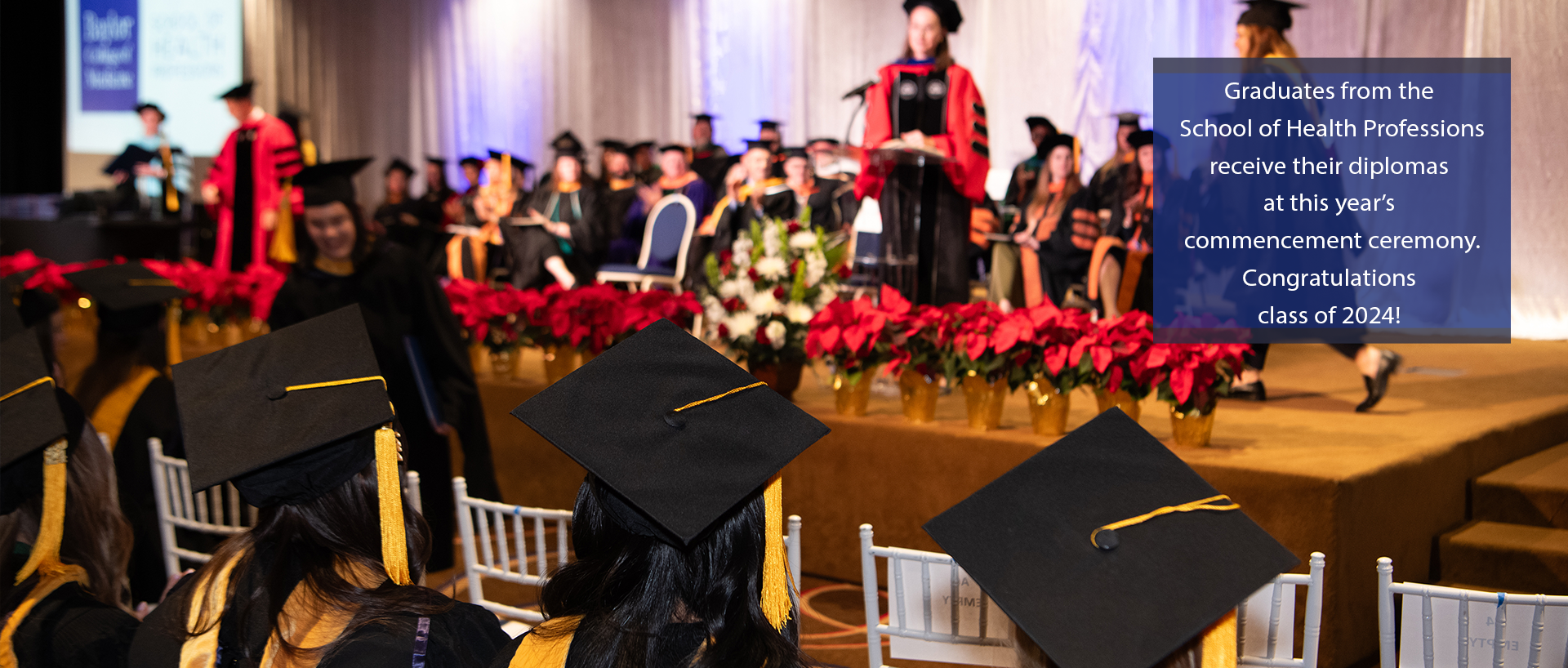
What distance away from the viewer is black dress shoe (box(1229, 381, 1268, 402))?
4.25 m

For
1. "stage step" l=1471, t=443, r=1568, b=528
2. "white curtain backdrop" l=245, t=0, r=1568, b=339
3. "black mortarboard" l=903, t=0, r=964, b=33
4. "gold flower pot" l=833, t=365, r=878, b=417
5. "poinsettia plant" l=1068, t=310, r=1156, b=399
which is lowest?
"stage step" l=1471, t=443, r=1568, b=528

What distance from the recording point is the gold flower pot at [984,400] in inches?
131

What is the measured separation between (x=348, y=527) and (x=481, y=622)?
24cm

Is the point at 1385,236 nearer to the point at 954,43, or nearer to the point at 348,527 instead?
the point at 348,527

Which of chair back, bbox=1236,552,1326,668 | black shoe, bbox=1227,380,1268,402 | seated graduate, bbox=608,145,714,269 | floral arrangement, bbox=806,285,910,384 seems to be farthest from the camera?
seated graduate, bbox=608,145,714,269

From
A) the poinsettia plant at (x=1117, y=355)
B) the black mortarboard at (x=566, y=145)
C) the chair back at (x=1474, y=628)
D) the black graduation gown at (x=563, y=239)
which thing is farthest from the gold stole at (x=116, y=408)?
the black mortarboard at (x=566, y=145)

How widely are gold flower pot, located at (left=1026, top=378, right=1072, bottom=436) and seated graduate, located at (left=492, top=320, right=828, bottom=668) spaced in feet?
7.02

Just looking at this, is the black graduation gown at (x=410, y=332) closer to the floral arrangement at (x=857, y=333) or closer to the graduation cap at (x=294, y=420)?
the floral arrangement at (x=857, y=333)

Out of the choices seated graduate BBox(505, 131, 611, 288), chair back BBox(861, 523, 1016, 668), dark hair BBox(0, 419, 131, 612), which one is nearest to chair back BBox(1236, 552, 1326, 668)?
chair back BBox(861, 523, 1016, 668)

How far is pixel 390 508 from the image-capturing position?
1.47 meters

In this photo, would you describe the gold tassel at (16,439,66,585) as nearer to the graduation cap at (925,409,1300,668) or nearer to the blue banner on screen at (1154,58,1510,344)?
the graduation cap at (925,409,1300,668)

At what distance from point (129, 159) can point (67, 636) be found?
37.0ft

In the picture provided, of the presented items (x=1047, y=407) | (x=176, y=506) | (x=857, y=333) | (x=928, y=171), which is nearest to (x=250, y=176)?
(x=928, y=171)

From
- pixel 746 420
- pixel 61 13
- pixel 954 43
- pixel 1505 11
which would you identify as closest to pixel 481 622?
pixel 746 420
